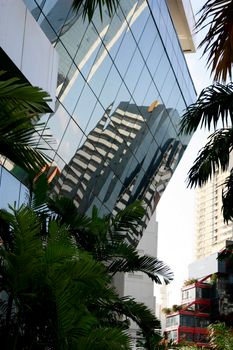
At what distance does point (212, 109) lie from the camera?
7.82 m

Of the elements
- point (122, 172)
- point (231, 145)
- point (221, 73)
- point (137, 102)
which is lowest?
point (221, 73)

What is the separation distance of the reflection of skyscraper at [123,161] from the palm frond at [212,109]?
26.3 ft

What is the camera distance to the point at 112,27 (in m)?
17.2

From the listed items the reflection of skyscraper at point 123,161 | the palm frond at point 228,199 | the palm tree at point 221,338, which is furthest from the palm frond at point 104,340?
the palm tree at point 221,338

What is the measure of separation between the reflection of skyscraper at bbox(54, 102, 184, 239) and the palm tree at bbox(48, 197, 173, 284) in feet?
15.2

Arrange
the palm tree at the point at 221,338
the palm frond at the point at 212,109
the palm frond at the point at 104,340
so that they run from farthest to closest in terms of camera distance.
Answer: the palm tree at the point at 221,338 < the palm frond at the point at 212,109 < the palm frond at the point at 104,340

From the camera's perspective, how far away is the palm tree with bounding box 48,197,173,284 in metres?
10.3

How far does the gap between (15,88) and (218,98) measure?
12.9ft

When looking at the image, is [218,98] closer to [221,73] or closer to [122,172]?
[221,73]

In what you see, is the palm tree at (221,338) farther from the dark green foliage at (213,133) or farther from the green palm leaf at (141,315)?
the dark green foliage at (213,133)

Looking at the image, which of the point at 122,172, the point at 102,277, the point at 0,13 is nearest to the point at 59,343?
the point at 102,277

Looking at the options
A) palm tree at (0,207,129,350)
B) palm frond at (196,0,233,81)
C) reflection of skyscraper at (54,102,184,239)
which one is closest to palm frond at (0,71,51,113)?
palm frond at (196,0,233,81)

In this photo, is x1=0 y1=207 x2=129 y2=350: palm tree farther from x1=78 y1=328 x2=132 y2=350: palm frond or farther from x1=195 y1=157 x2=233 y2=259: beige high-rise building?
x1=195 y1=157 x2=233 y2=259: beige high-rise building

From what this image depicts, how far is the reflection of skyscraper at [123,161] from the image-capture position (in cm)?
1742
